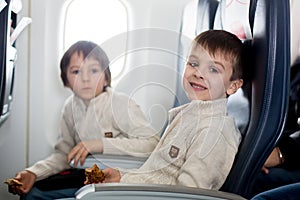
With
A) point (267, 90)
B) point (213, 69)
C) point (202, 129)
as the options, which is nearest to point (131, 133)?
point (202, 129)

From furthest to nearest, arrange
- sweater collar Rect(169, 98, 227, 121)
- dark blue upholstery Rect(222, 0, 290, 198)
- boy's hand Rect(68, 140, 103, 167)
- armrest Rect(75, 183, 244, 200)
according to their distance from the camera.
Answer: boy's hand Rect(68, 140, 103, 167) < sweater collar Rect(169, 98, 227, 121) < dark blue upholstery Rect(222, 0, 290, 198) < armrest Rect(75, 183, 244, 200)

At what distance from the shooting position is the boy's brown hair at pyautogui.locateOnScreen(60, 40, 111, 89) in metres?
1.55

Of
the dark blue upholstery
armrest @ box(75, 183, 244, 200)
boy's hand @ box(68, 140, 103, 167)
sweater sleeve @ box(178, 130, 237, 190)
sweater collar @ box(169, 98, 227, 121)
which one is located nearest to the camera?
armrest @ box(75, 183, 244, 200)

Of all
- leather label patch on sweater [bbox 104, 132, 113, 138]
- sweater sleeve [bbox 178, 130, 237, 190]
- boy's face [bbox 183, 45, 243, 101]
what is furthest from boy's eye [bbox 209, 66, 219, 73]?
leather label patch on sweater [bbox 104, 132, 113, 138]

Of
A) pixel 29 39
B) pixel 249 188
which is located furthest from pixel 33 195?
pixel 249 188

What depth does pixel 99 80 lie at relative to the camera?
1.56 metres

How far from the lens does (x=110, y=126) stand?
5.20 ft

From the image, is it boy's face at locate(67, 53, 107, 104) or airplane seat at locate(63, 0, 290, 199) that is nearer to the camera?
airplane seat at locate(63, 0, 290, 199)

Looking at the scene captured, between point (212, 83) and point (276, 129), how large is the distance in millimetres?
381

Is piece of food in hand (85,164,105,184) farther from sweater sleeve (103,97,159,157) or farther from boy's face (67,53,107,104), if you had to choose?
boy's face (67,53,107,104)

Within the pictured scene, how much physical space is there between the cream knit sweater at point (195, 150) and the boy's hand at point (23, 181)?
43 cm

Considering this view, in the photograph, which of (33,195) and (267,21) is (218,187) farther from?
(33,195)

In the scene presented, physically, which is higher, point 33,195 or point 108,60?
point 108,60

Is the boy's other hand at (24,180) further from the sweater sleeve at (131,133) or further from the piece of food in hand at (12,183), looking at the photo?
the sweater sleeve at (131,133)
